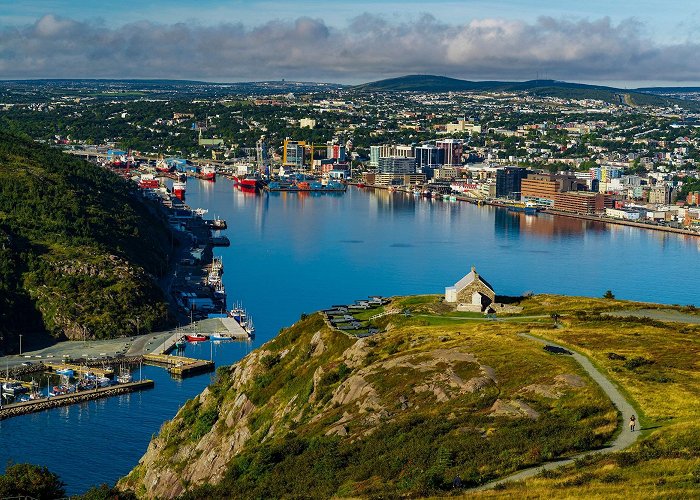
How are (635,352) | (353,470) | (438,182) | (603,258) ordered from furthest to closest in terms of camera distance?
(438,182) < (603,258) < (635,352) < (353,470)

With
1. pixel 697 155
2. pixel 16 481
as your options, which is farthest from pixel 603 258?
pixel 697 155

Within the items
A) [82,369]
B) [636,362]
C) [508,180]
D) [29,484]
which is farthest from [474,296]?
[508,180]

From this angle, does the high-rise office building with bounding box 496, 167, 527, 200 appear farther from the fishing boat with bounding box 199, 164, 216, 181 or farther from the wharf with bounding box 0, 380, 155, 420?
the wharf with bounding box 0, 380, 155, 420

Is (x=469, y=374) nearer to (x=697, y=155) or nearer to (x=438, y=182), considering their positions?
(x=438, y=182)

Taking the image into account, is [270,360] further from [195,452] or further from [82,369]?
[82,369]

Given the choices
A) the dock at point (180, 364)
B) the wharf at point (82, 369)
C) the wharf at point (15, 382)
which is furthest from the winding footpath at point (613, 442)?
the wharf at point (15, 382)
